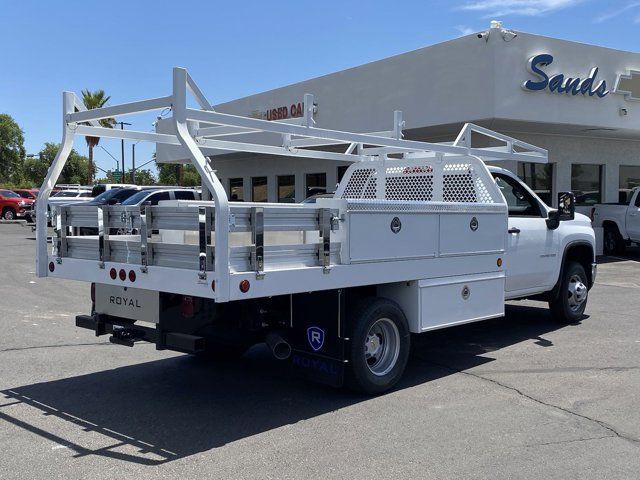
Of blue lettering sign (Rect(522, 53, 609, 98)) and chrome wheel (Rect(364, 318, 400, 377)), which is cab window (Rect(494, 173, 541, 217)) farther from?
blue lettering sign (Rect(522, 53, 609, 98))

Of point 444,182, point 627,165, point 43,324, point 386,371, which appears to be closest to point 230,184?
point 627,165

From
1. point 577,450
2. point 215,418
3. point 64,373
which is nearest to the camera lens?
point 577,450

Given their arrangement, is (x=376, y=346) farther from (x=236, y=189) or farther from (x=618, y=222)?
(x=236, y=189)

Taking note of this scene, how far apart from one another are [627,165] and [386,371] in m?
17.8

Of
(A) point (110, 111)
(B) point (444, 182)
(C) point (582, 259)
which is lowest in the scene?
(C) point (582, 259)

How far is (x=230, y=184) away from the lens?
2878 cm

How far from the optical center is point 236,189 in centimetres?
2844

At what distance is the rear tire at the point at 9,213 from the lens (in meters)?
41.0

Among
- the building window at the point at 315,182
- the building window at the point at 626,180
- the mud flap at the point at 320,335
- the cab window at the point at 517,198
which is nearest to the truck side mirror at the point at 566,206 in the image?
the cab window at the point at 517,198

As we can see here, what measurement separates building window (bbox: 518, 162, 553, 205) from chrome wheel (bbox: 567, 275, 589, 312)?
9.68 meters

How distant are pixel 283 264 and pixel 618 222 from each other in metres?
15.9

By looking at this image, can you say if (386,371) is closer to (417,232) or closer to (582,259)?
(417,232)

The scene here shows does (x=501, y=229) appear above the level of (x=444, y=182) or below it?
below

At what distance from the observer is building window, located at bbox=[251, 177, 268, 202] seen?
1046 inches
